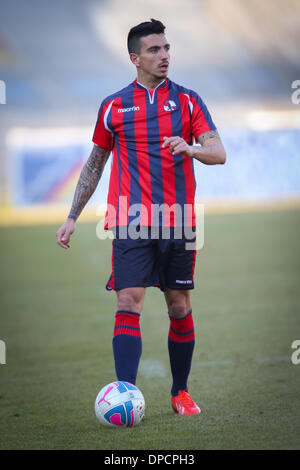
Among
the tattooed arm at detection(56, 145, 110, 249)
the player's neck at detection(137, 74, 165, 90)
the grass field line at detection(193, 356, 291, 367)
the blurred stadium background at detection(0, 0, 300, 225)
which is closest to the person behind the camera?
the player's neck at detection(137, 74, 165, 90)

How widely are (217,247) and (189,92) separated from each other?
9071 mm

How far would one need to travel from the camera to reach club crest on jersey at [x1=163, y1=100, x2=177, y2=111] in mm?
3838


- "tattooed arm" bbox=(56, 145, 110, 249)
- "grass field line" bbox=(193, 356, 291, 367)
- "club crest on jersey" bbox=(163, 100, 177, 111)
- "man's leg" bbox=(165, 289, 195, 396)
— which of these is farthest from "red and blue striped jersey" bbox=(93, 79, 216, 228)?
"grass field line" bbox=(193, 356, 291, 367)

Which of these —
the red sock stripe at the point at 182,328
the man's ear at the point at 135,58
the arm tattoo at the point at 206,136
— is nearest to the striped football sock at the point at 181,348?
the red sock stripe at the point at 182,328

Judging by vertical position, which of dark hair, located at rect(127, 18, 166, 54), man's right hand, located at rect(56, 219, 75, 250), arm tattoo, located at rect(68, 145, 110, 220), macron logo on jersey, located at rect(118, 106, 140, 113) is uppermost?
dark hair, located at rect(127, 18, 166, 54)

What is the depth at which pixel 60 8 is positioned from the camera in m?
29.2

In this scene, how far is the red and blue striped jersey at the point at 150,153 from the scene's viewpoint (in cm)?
379

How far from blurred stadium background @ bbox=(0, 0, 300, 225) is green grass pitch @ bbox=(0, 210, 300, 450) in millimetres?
11048

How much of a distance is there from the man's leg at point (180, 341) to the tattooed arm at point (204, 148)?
744 millimetres

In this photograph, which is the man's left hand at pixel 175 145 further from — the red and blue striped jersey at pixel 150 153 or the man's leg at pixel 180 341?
the man's leg at pixel 180 341

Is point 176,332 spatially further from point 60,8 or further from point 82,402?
point 60,8

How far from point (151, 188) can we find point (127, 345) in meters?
0.82

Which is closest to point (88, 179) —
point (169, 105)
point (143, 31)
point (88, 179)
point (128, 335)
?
point (88, 179)

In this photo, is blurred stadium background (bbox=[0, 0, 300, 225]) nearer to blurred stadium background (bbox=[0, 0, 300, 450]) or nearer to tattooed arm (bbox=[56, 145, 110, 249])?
blurred stadium background (bbox=[0, 0, 300, 450])
